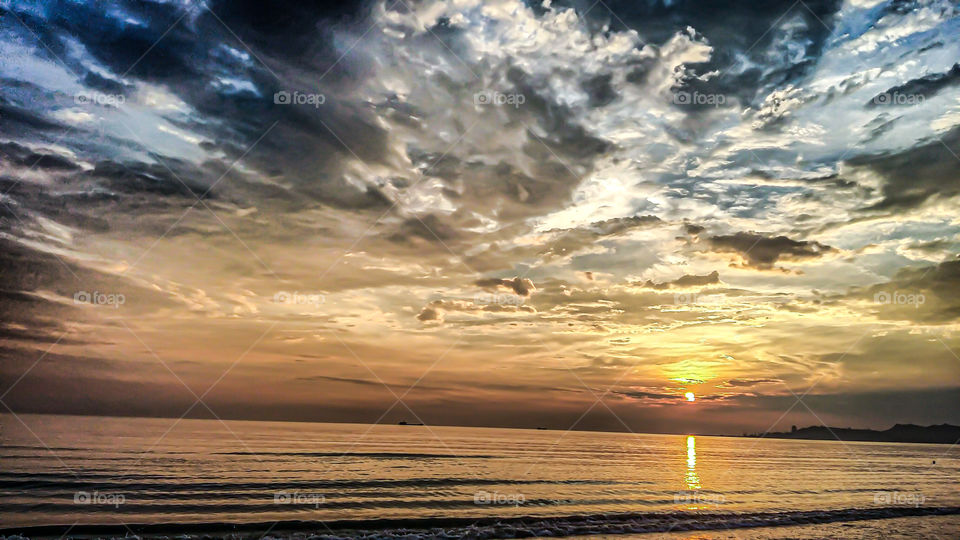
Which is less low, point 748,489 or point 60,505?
point 60,505

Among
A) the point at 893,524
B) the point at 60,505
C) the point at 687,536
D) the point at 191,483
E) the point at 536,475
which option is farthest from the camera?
the point at 536,475

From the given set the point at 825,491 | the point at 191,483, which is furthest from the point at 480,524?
the point at 825,491

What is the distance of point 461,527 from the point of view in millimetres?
24031

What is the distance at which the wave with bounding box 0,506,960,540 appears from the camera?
21562 mm

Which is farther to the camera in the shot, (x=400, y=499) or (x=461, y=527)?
(x=400, y=499)

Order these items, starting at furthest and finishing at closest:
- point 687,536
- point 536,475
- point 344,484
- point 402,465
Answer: point 402,465 → point 536,475 → point 344,484 → point 687,536

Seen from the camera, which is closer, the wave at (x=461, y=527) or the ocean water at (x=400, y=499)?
the wave at (x=461, y=527)

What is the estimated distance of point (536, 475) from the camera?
4744 cm

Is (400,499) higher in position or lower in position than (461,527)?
lower

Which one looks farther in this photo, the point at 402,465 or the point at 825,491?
the point at 402,465

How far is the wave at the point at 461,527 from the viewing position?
70.7ft

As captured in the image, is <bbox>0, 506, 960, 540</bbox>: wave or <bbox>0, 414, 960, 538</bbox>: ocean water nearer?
<bbox>0, 506, 960, 540</bbox>: wave

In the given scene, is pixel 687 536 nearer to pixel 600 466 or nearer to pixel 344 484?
pixel 344 484

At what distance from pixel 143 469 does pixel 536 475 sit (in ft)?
105
